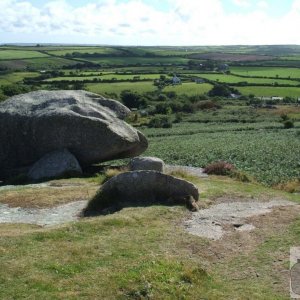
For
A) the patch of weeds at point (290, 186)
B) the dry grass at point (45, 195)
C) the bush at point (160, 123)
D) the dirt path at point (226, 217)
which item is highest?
the dirt path at point (226, 217)

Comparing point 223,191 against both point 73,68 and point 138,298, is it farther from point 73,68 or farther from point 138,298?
point 73,68

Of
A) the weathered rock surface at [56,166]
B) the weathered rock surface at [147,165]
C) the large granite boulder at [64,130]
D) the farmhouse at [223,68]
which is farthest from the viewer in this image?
the farmhouse at [223,68]

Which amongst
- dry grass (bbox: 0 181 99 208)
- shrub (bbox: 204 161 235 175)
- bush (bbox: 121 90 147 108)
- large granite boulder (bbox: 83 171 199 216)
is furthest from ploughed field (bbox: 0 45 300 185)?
dry grass (bbox: 0 181 99 208)

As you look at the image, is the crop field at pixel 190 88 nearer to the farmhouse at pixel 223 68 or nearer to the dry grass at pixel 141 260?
the farmhouse at pixel 223 68

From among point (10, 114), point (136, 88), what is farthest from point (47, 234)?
point (136, 88)

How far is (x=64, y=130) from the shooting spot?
32156mm

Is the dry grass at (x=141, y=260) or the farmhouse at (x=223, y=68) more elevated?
the farmhouse at (x=223, y=68)

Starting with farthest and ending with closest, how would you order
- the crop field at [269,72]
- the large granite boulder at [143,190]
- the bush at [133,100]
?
1. the crop field at [269,72]
2. the bush at [133,100]
3. the large granite boulder at [143,190]

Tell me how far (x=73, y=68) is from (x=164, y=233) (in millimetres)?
170378

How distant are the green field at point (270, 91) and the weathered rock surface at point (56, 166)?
100m

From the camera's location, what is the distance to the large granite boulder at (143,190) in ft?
73.6

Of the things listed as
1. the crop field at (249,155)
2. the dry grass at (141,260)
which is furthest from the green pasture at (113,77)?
the dry grass at (141,260)

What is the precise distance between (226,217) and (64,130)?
15130 mm

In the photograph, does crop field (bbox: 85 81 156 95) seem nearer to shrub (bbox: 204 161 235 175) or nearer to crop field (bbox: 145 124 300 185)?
crop field (bbox: 145 124 300 185)
